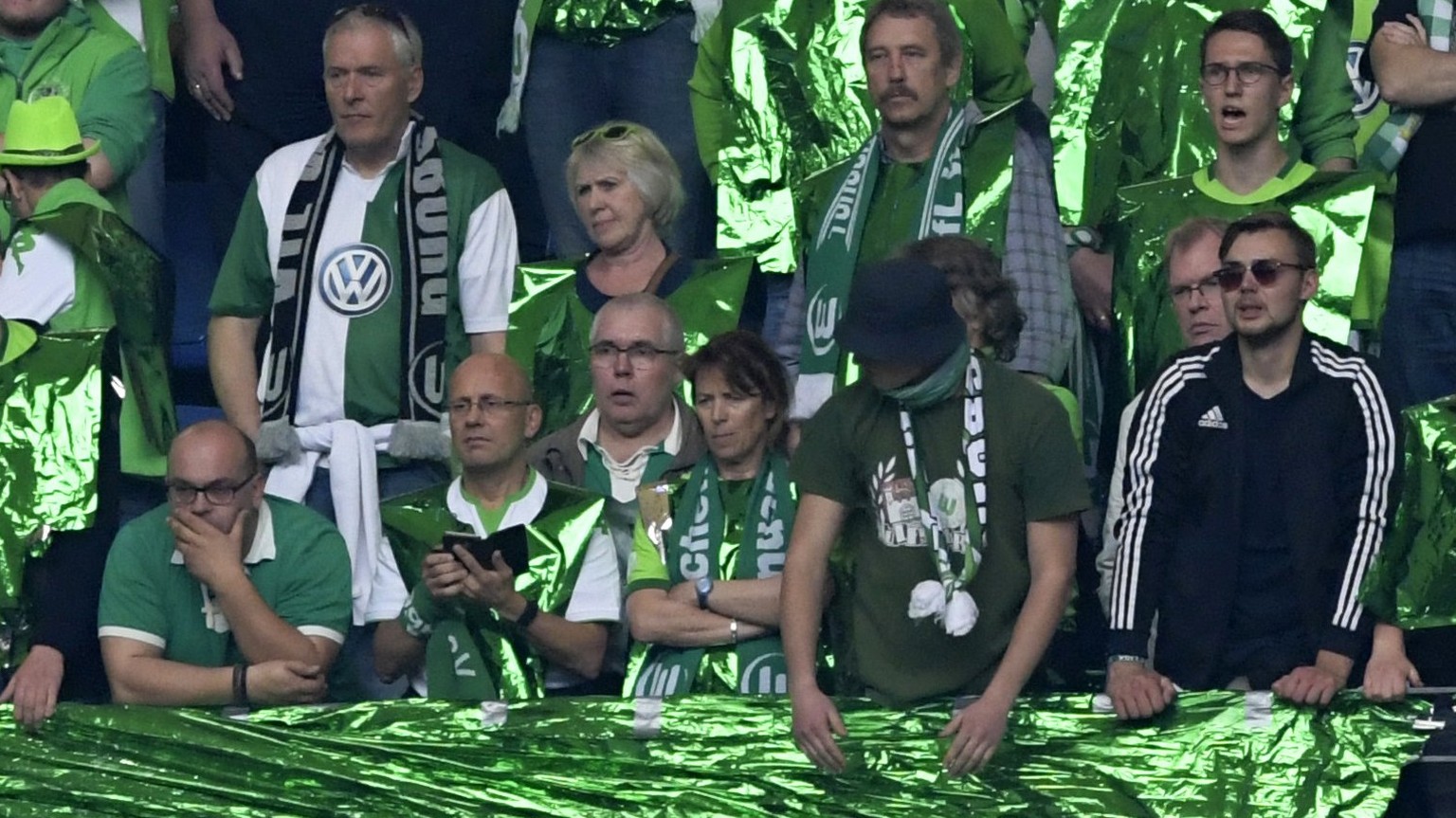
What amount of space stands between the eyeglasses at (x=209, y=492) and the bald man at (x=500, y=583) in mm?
412

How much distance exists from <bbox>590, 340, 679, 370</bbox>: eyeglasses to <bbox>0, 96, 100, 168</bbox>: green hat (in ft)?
5.46

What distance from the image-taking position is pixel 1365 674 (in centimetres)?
537

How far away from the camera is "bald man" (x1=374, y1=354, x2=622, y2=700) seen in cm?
618

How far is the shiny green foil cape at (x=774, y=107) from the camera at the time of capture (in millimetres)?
7484

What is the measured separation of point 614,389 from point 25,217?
5.84ft

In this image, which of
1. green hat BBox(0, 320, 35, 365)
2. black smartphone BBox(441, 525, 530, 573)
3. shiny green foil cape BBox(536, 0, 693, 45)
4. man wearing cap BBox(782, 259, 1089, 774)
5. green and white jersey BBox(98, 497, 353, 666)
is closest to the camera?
man wearing cap BBox(782, 259, 1089, 774)

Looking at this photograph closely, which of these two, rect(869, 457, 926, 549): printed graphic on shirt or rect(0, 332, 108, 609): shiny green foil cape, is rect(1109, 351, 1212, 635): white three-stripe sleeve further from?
rect(0, 332, 108, 609): shiny green foil cape

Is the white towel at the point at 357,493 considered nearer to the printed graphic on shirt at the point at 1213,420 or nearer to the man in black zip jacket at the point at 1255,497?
the man in black zip jacket at the point at 1255,497

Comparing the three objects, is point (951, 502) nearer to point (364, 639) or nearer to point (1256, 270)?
point (1256, 270)

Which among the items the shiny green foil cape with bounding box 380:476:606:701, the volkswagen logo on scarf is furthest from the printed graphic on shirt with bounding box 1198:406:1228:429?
the volkswagen logo on scarf

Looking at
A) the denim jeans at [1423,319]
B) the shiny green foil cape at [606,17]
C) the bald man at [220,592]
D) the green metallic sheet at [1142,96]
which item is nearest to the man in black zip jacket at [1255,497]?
the denim jeans at [1423,319]

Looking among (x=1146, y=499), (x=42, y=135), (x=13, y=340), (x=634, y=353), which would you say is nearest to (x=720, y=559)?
(x=634, y=353)

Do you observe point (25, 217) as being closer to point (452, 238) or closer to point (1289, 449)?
point (452, 238)

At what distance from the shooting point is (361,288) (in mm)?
6996
